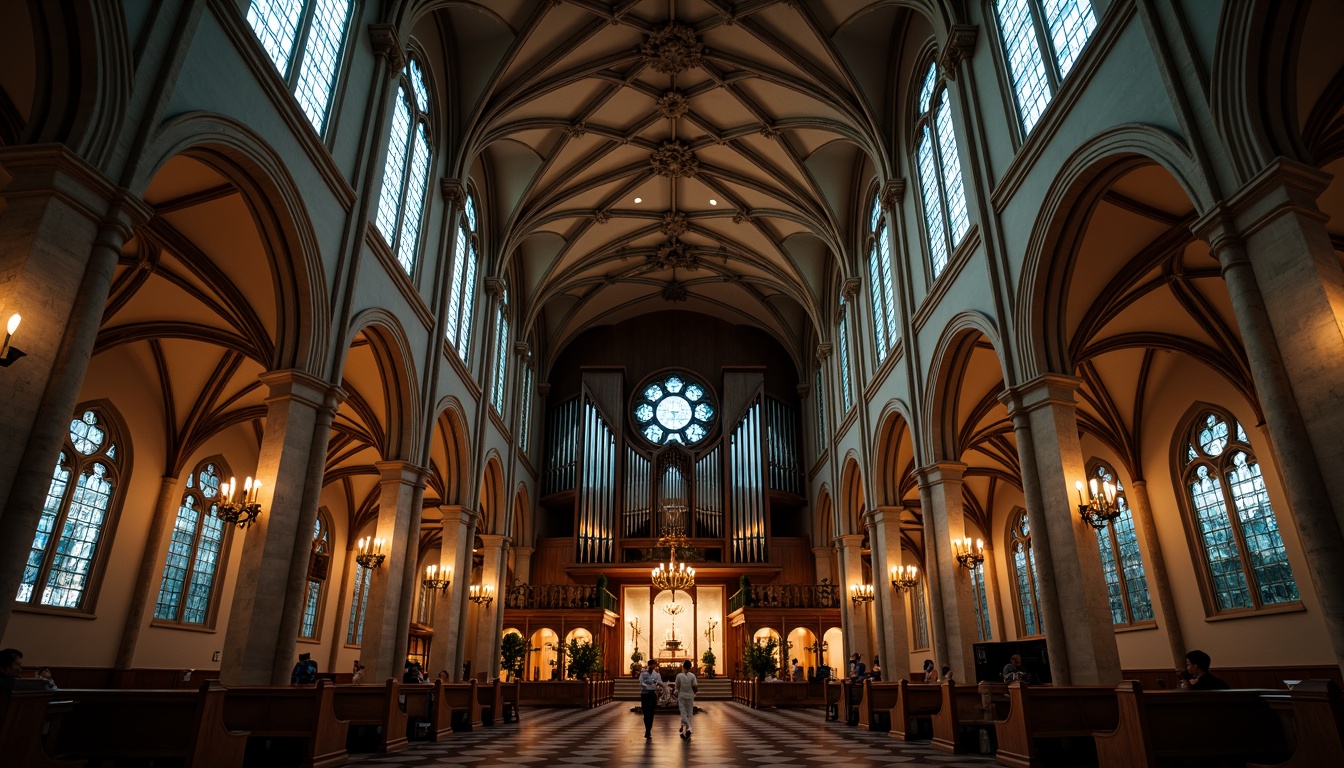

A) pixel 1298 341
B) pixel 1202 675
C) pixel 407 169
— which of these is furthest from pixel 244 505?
pixel 1298 341

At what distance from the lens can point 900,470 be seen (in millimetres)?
19844

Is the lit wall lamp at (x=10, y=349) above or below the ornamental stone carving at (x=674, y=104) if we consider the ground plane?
below

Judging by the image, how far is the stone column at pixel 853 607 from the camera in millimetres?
20547

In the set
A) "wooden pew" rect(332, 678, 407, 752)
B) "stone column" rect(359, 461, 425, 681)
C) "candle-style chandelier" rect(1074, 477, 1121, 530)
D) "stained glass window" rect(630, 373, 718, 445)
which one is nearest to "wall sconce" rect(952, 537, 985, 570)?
"candle-style chandelier" rect(1074, 477, 1121, 530)

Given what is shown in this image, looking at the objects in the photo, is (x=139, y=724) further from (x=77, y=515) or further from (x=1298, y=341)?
(x=77, y=515)

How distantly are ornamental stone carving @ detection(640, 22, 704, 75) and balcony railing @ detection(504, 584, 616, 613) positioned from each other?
54.8 feet

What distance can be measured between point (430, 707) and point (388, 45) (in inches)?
414

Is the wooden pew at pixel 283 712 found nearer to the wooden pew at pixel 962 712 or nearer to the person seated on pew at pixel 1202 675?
the wooden pew at pixel 962 712

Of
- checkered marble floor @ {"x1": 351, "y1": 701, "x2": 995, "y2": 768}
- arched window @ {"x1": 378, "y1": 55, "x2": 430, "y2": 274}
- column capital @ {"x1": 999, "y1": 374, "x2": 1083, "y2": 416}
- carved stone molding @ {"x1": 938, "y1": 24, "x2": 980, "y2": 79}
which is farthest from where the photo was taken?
arched window @ {"x1": 378, "y1": 55, "x2": 430, "y2": 274}

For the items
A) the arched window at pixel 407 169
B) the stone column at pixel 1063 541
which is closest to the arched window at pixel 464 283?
the arched window at pixel 407 169

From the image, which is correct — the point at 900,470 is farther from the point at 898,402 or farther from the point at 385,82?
the point at 385,82

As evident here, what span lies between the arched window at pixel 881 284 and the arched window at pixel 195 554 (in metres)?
16.1

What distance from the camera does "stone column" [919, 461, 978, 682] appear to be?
13430 mm

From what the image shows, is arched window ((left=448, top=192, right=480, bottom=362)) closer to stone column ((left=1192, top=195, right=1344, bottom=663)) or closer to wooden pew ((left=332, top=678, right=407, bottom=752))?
wooden pew ((left=332, top=678, right=407, bottom=752))
